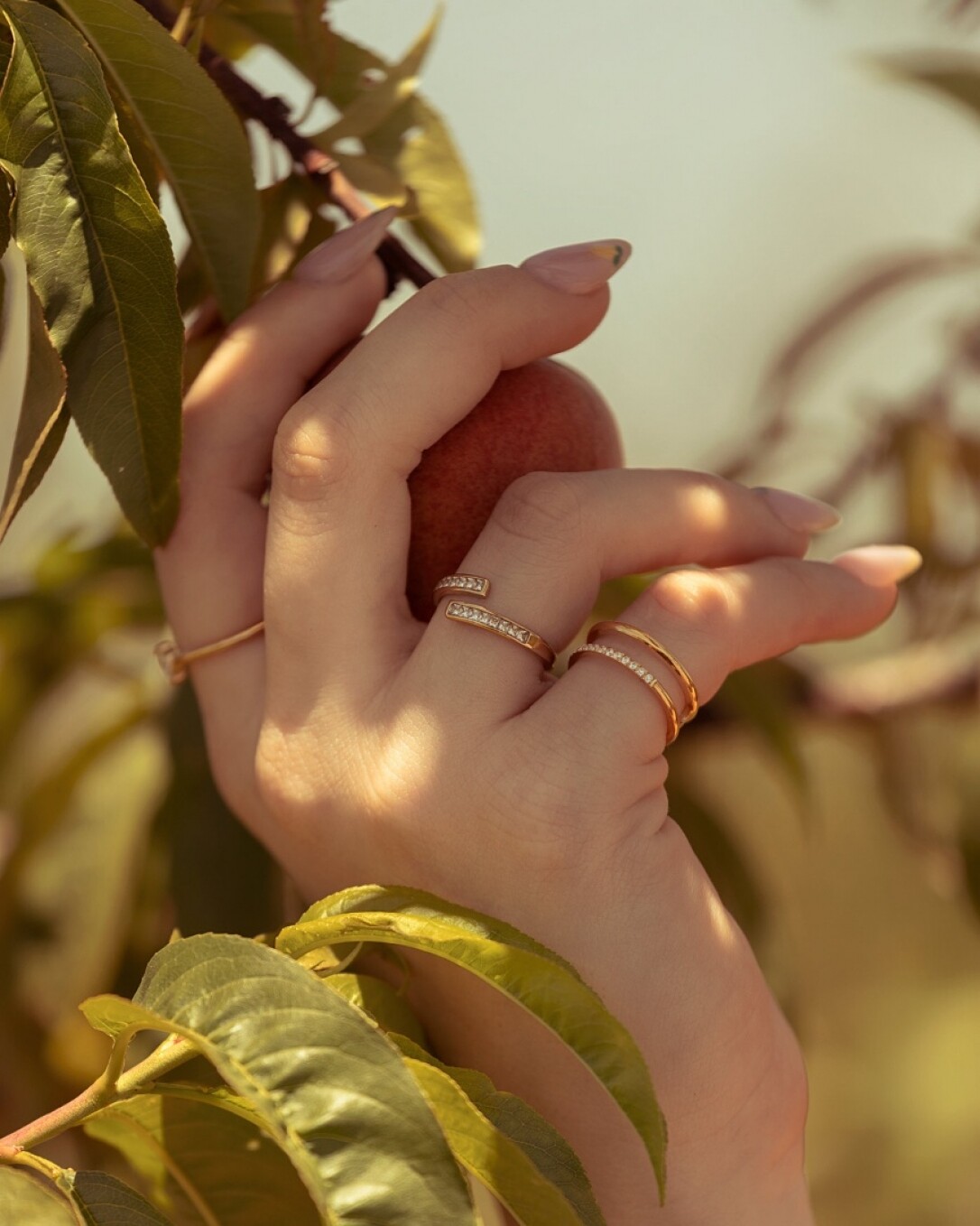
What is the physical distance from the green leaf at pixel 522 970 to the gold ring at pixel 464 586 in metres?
0.17

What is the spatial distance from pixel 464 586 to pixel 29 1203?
0.30 meters

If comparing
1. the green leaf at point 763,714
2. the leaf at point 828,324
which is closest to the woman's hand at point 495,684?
the green leaf at point 763,714

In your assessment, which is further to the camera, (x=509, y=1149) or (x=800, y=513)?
(x=800, y=513)

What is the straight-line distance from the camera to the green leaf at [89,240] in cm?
47

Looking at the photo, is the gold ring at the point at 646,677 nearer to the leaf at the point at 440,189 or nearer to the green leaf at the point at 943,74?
the leaf at the point at 440,189

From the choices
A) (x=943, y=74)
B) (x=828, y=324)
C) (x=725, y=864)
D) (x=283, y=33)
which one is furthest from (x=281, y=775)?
(x=828, y=324)

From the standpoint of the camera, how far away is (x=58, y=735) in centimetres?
161

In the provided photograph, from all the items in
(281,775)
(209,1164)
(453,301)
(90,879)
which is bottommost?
(90,879)

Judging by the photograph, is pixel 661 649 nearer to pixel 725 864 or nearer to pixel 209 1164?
pixel 209 1164

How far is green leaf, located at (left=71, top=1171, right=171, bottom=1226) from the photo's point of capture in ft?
1.42

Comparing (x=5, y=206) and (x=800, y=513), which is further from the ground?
(x=5, y=206)

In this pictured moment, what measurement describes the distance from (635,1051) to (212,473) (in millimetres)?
383

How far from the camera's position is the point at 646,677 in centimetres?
54

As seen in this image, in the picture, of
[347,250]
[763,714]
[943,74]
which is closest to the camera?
[347,250]
